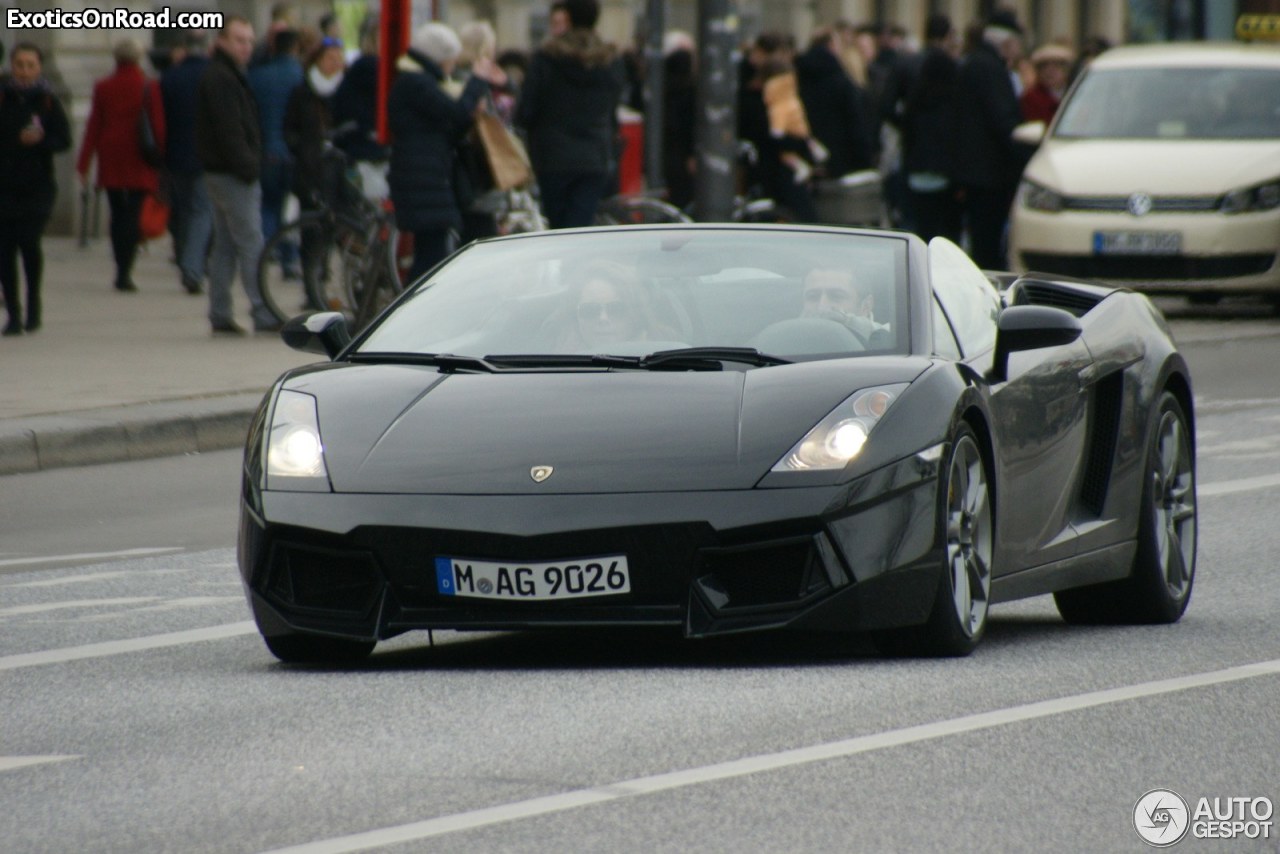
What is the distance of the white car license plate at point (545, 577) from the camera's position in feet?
21.0

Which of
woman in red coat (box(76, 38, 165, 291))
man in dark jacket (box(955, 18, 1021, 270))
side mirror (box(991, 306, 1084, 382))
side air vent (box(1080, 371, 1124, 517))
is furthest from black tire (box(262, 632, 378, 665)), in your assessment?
woman in red coat (box(76, 38, 165, 291))

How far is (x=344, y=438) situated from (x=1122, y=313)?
2.63 m

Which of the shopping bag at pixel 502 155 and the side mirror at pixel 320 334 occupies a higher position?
the side mirror at pixel 320 334

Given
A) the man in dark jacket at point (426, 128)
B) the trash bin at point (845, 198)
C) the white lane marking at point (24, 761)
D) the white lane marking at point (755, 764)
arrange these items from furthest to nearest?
the trash bin at point (845, 198)
the man in dark jacket at point (426, 128)
the white lane marking at point (24, 761)
the white lane marking at point (755, 764)

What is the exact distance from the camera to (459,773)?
17.7 ft

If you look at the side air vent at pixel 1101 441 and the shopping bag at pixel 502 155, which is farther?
the shopping bag at pixel 502 155

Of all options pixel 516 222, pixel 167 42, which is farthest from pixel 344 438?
pixel 167 42

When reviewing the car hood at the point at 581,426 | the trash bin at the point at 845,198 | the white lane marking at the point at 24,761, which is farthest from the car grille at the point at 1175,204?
the white lane marking at the point at 24,761

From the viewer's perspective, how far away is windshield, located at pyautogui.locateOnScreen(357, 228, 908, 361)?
7.16 metres

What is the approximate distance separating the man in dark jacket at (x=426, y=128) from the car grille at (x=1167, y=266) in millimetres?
4636

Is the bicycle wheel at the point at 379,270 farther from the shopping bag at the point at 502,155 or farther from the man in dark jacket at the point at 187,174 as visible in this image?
the man in dark jacket at the point at 187,174

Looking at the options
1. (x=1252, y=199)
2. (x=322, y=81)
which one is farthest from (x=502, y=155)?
(x=1252, y=199)

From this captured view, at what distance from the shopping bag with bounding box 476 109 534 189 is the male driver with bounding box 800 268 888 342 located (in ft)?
29.0

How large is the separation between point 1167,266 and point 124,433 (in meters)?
8.07
